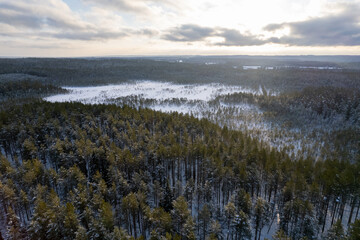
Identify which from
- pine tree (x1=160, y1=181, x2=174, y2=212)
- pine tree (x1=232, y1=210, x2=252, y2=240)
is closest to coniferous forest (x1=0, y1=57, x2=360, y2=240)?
pine tree (x1=232, y1=210, x2=252, y2=240)

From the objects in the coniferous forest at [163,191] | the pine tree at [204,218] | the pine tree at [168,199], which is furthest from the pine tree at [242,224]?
the pine tree at [168,199]

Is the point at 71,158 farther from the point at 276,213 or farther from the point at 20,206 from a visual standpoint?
the point at 276,213

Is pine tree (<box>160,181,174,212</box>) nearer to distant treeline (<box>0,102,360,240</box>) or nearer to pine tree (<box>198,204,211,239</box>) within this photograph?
distant treeline (<box>0,102,360,240</box>)

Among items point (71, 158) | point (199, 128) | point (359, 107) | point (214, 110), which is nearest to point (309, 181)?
point (199, 128)

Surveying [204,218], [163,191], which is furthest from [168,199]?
[204,218]

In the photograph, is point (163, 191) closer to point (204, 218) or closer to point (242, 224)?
point (204, 218)

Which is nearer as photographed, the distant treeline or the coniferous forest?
the distant treeline

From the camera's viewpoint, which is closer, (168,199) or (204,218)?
(204,218)

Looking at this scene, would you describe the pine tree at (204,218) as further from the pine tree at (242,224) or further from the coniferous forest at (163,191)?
the pine tree at (242,224)
